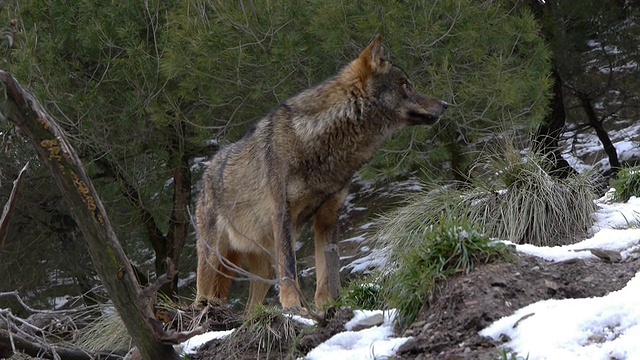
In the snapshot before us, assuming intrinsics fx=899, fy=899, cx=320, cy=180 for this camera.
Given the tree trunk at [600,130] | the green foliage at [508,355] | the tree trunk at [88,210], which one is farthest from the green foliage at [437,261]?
the tree trunk at [600,130]

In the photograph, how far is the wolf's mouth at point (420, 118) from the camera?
24.6 ft

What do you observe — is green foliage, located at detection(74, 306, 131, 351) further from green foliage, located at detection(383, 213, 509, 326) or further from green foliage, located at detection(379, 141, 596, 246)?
green foliage, located at detection(383, 213, 509, 326)

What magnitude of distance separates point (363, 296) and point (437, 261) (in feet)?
3.11

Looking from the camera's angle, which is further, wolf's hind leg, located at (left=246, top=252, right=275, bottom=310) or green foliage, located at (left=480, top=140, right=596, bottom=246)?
wolf's hind leg, located at (left=246, top=252, right=275, bottom=310)

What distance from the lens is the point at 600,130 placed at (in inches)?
499

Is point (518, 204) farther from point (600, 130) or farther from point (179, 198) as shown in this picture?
point (179, 198)

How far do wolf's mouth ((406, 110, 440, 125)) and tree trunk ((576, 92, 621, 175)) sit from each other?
5.33 meters

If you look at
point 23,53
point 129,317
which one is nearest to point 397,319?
point 129,317

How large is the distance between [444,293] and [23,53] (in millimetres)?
7023

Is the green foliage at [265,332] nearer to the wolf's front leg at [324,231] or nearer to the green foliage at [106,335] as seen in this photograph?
the wolf's front leg at [324,231]

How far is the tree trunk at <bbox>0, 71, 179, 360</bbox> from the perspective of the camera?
4.66m

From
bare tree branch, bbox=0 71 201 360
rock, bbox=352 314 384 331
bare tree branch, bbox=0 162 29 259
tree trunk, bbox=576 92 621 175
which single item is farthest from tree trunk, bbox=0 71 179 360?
tree trunk, bbox=576 92 621 175

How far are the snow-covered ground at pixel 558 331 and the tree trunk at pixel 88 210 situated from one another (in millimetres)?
968

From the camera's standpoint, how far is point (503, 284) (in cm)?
486
